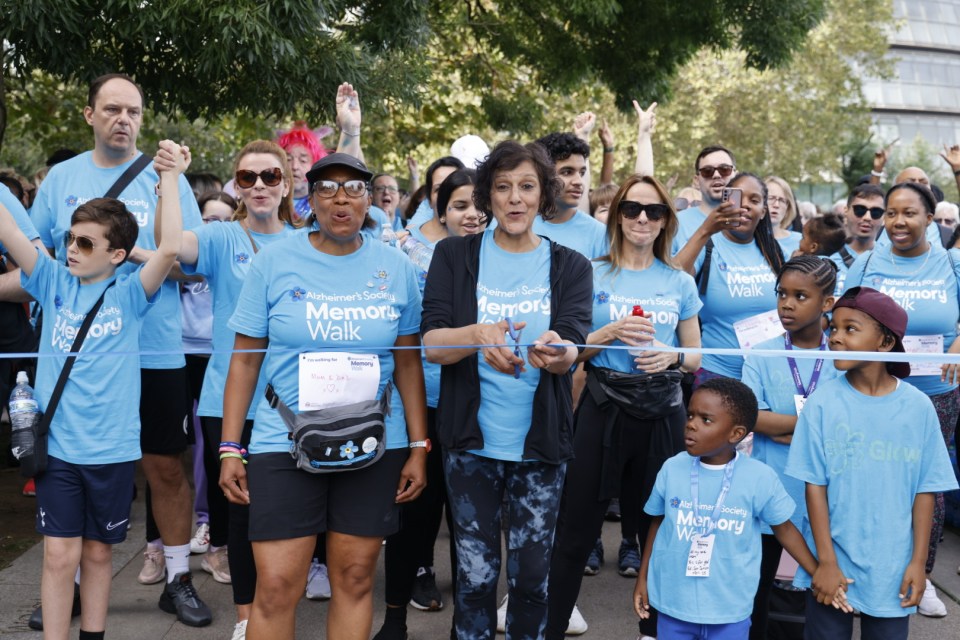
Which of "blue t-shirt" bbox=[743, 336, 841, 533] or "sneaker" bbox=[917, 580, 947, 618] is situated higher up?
"blue t-shirt" bbox=[743, 336, 841, 533]

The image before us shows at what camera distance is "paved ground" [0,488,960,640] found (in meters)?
4.99

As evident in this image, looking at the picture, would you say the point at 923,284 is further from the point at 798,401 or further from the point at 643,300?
the point at 643,300

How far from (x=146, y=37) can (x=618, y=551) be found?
4.63m

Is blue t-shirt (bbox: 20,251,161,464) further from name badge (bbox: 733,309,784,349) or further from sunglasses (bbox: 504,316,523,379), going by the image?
name badge (bbox: 733,309,784,349)

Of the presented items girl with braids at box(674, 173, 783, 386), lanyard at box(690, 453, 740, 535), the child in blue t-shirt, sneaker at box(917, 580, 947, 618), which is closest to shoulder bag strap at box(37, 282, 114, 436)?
lanyard at box(690, 453, 740, 535)

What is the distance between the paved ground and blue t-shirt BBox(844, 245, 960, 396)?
4.06ft

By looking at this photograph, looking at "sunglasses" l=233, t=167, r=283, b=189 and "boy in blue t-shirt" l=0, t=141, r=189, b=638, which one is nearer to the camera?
"boy in blue t-shirt" l=0, t=141, r=189, b=638

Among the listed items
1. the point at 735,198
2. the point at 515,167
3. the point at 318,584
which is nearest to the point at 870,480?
the point at 735,198

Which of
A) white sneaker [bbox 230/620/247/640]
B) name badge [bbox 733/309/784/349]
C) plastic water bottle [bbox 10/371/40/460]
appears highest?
name badge [bbox 733/309/784/349]

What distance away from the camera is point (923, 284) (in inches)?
222

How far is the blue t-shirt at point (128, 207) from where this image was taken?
5055mm

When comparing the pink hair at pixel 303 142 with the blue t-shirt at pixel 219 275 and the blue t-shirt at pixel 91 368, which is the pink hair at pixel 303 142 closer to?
the blue t-shirt at pixel 219 275

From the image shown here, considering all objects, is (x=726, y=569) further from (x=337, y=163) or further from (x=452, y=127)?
(x=452, y=127)

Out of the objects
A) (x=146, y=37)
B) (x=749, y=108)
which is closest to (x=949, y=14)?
(x=749, y=108)
